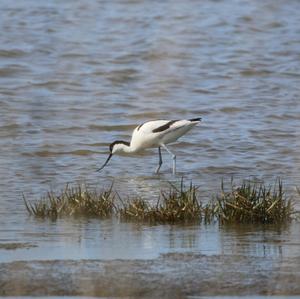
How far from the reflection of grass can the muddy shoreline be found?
104cm

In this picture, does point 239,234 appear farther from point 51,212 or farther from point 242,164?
point 242,164

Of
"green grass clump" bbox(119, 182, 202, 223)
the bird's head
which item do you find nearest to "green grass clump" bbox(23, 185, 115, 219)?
"green grass clump" bbox(119, 182, 202, 223)

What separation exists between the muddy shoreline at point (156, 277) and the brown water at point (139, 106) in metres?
0.27

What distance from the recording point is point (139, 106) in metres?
12.9

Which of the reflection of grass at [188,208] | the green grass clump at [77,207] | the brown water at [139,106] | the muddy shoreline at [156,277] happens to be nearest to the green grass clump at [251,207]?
the reflection of grass at [188,208]

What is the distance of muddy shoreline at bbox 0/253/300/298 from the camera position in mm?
5078

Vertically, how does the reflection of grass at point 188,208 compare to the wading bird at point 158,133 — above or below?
below

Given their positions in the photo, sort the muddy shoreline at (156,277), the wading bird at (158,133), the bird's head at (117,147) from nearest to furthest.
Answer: the muddy shoreline at (156,277) < the bird's head at (117,147) < the wading bird at (158,133)

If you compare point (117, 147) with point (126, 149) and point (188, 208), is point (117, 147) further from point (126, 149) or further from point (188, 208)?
point (188, 208)

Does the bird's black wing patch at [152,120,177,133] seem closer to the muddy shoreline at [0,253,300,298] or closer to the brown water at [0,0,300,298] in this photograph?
the brown water at [0,0,300,298]

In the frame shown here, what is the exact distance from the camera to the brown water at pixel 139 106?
5738 millimetres

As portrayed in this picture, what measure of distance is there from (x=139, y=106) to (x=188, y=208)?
590cm

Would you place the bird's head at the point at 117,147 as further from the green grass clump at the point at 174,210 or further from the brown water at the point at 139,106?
the green grass clump at the point at 174,210

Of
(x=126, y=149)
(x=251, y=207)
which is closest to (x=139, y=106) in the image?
(x=126, y=149)
